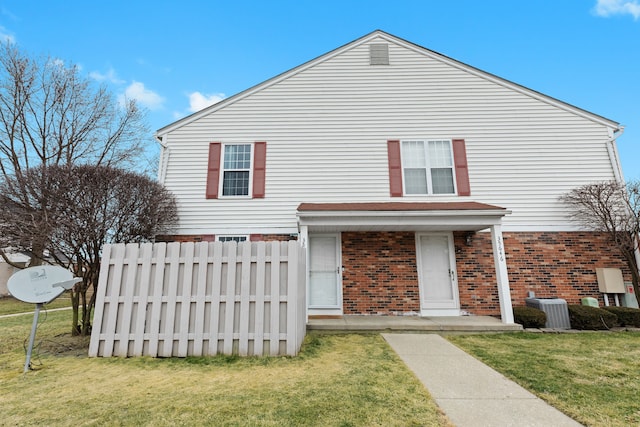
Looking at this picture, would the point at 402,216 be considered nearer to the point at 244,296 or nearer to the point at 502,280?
the point at 502,280

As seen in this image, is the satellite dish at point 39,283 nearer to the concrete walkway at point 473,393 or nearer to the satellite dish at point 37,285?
the satellite dish at point 37,285

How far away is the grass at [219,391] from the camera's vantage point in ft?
8.22

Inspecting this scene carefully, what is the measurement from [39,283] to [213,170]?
4.98 m

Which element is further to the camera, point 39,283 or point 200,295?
point 200,295

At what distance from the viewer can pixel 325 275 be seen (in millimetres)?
7676

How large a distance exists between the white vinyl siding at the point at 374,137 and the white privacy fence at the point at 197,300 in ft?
10.9

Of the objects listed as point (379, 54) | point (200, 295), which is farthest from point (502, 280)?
point (379, 54)

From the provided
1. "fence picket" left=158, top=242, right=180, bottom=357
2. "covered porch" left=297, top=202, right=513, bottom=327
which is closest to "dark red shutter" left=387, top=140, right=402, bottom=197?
"covered porch" left=297, top=202, right=513, bottom=327

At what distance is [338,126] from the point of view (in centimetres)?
878

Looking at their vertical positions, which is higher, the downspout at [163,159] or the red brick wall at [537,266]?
the downspout at [163,159]

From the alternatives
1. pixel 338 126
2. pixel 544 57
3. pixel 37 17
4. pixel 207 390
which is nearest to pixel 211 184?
pixel 338 126

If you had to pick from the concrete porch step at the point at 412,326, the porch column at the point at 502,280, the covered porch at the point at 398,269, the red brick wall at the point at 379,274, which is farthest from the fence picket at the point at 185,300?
the porch column at the point at 502,280

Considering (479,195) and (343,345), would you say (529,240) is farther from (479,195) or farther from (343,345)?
(343,345)

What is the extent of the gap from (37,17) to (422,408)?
18481mm
